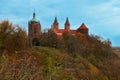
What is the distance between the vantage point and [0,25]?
194ft

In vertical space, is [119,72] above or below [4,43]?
below

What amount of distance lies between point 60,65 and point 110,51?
276 ft

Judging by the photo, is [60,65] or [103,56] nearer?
[60,65]

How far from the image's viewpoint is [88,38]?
94.5 meters

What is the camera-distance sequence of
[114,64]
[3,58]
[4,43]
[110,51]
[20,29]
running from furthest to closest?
[110,51] → [114,64] → [20,29] → [4,43] → [3,58]

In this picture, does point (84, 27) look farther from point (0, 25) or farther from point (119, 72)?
Result: point (0, 25)

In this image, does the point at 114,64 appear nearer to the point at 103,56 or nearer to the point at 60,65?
the point at 103,56

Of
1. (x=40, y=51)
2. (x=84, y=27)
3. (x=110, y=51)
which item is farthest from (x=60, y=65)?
(x=84, y=27)

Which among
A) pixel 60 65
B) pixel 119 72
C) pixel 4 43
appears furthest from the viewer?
pixel 119 72

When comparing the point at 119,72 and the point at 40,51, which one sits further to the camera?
the point at 119,72

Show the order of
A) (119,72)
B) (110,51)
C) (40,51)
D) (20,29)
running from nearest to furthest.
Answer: (20,29) < (40,51) < (119,72) < (110,51)

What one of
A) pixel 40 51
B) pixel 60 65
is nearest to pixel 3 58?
pixel 60 65

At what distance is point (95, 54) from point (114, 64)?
18.0 feet

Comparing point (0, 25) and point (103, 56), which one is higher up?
point (0, 25)
